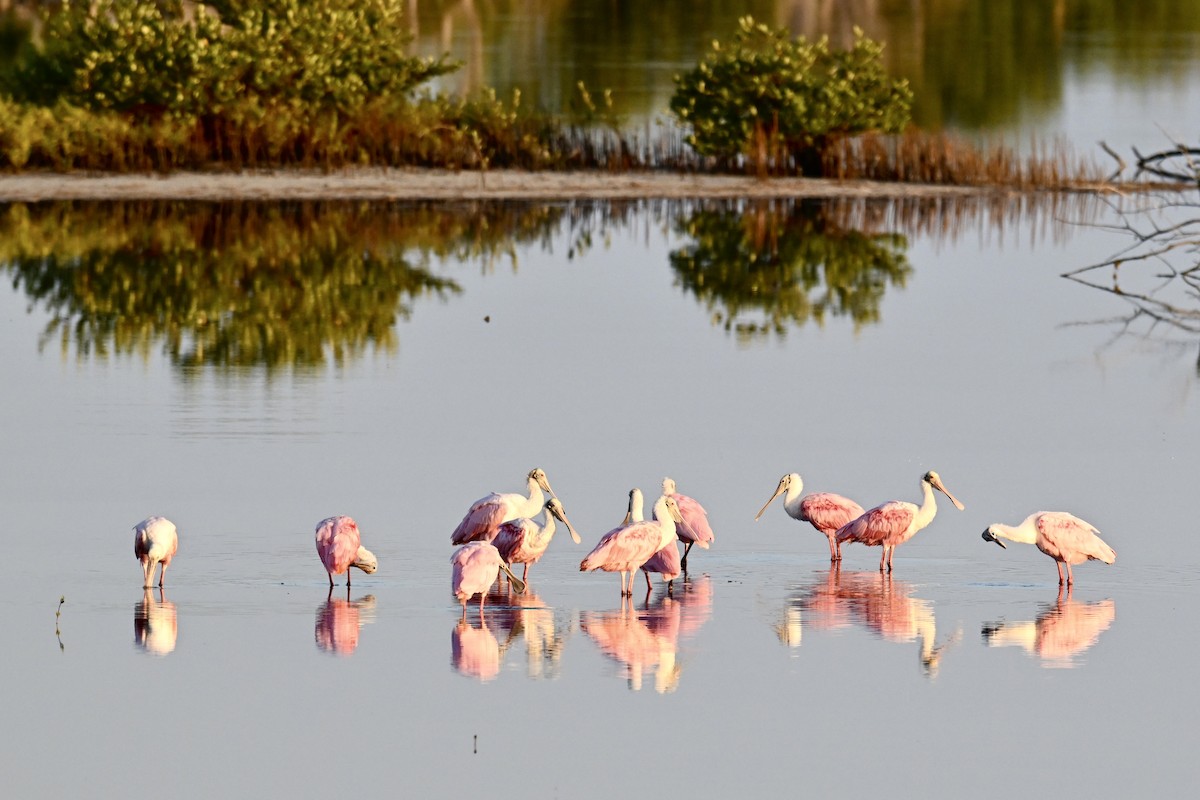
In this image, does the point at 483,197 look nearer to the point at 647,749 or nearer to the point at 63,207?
the point at 63,207

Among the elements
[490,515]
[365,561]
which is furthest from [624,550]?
[365,561]

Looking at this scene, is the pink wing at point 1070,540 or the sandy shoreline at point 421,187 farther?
the sandy shoreline at point 421,187

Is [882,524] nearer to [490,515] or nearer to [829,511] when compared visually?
[829,511]

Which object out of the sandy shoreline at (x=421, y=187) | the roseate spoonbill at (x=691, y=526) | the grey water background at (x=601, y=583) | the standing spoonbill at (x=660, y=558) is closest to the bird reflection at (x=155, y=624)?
the grey water background at (x=601, y=583)

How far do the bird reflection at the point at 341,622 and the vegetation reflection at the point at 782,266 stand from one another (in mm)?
10834

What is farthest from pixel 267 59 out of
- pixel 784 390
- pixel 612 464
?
pixel 612 464

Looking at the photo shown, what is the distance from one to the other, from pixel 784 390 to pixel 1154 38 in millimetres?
67704

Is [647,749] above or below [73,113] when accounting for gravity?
below

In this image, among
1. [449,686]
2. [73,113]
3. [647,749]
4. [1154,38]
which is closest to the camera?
[647,749]

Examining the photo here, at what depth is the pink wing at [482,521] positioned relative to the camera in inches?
462

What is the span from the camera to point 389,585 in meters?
11.3

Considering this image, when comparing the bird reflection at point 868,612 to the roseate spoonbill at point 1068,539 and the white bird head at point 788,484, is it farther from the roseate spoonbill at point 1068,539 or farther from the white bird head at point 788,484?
the white bird head at point 788,484

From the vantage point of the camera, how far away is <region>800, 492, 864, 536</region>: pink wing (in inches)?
475

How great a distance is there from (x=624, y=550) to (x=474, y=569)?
798mm
